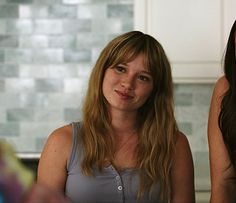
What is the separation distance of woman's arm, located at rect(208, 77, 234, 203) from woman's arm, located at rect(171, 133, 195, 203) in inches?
2.6

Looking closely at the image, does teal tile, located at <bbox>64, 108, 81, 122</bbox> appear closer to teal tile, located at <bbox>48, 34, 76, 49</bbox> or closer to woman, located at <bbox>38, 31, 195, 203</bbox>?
teal tile, located at <bbox>48, 34, 76, 49</bbox>

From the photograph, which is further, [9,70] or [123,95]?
[9,70]

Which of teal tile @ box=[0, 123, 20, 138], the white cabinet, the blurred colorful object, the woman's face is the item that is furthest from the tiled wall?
the blurred colorful object

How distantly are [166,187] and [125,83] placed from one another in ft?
1.03

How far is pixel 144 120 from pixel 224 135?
25 cm

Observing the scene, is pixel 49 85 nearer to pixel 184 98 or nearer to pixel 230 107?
pixel 184 98

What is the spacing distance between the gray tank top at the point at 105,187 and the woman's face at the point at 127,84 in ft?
0.62

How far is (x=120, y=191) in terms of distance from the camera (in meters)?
1.13

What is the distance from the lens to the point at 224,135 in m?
1.22

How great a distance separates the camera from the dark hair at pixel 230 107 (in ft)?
3.99

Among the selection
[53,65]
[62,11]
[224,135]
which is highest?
[62,11]

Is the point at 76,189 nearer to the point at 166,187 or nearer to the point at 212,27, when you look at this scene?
the point at 166,187

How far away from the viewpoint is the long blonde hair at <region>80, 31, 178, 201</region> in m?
1.18

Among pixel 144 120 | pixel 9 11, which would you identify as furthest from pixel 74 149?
pixel 9 11
